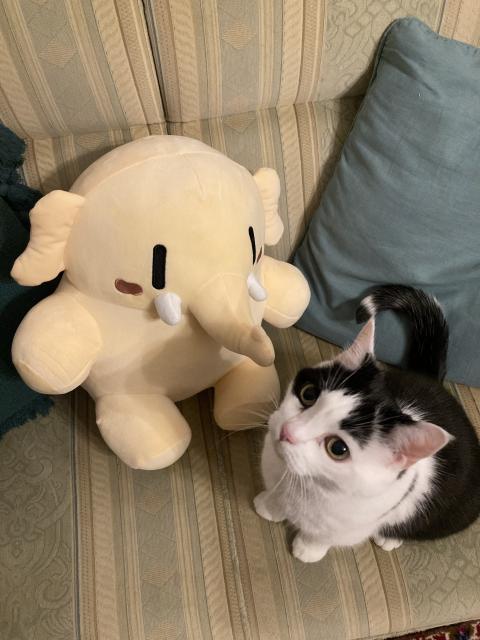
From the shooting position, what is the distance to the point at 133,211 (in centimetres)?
62

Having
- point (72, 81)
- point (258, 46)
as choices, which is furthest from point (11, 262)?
point (258, 46)

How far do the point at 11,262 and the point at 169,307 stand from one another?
0.32 meters

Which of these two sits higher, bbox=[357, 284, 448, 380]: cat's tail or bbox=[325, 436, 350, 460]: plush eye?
bbox=[325, 436, 350, 460]: plush eye

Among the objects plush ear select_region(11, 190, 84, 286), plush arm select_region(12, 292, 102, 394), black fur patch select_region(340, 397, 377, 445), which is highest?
plush ear select_region(11, 190, 84, 286)

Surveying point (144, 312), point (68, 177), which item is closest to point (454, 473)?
point (144, 312)

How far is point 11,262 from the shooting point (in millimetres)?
792

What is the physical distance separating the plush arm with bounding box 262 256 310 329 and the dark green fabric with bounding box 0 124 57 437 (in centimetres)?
39

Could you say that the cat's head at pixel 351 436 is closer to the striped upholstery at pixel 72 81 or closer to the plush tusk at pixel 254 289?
the plush tusk at pixel 254 289

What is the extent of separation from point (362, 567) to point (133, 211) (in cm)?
68

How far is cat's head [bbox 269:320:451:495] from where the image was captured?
24.0 inches

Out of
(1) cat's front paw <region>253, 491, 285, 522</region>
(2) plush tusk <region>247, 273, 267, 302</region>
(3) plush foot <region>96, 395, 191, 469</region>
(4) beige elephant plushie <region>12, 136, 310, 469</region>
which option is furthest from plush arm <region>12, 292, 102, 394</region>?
(1) cat's front paw <region>253, 491, 285, 522</region>

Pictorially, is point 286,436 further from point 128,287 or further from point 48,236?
point 48,236

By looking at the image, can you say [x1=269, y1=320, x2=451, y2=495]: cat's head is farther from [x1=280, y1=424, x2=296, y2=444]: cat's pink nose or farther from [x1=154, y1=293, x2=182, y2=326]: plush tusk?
[x1=154, y1=293, x2=182, y2=326]: plush tusk

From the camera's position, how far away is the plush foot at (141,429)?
2.56 feet
